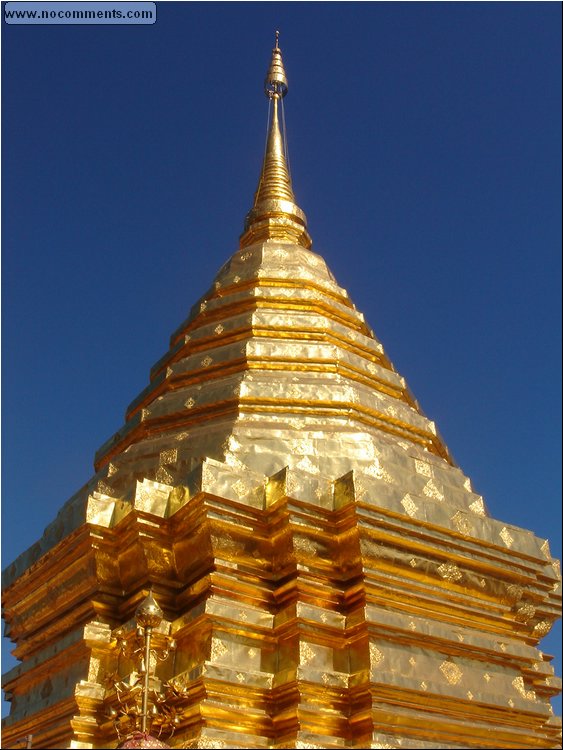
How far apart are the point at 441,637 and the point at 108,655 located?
111 inches

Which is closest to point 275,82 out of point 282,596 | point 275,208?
point 275,208

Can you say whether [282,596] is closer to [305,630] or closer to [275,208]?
[305,630]

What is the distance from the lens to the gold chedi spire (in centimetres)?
1428

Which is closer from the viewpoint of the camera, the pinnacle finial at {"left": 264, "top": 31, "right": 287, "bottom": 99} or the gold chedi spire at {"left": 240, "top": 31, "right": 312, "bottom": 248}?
the gold chedi spire at {"left": 240, "top": 31, "right": 312, "bottom": 248}

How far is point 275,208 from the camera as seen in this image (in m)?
14.7

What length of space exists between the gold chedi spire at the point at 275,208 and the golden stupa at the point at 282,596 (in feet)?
16.3

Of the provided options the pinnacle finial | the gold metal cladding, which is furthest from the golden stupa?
the pinnacle finial

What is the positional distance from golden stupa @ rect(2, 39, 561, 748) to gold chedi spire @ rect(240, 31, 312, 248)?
4.97m

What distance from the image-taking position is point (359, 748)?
6.65 metres

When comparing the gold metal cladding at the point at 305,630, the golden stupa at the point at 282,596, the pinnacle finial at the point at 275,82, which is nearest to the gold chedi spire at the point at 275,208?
the pinnacle finial at the point at 275,82

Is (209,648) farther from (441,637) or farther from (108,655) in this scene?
(441,637)

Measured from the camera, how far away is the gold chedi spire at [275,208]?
14281 mm

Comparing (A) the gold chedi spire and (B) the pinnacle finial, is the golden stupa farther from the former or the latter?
(B) the pinnacle finial

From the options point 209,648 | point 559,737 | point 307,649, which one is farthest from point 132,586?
point 559,737
